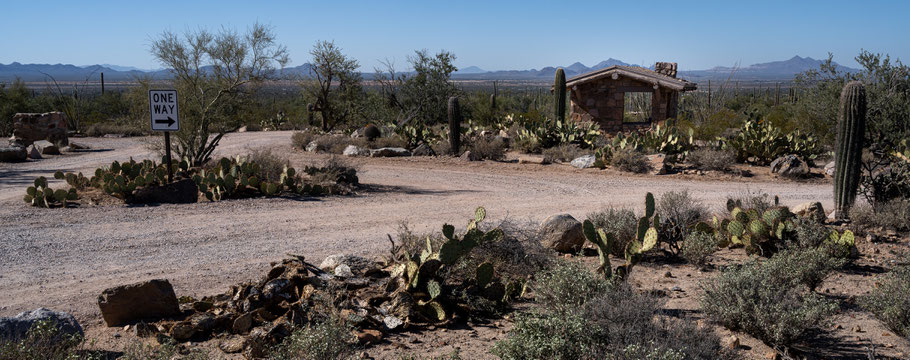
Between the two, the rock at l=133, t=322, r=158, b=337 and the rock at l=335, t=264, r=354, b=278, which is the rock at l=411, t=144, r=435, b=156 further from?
the rock at l=133, t=322, r=158, b=337

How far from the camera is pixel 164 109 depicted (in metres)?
11.8

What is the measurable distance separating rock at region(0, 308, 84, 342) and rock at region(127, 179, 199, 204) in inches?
274

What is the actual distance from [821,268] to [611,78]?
18.3 meters

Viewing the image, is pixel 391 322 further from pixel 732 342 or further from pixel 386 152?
pixel 386 152

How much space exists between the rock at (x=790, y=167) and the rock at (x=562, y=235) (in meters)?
9.16

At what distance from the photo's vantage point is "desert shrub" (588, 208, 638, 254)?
8141 mm

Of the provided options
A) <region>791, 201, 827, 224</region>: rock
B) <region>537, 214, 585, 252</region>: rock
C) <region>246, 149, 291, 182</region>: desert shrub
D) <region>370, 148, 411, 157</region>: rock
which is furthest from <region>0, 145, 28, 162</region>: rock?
<region>791, 201, 827, 224</region>: rock

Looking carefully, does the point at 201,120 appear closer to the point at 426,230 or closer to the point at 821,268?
the point at 426,230

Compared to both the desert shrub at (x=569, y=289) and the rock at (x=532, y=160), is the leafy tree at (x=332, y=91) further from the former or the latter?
A: the desert shrub at (x=569, y=289)

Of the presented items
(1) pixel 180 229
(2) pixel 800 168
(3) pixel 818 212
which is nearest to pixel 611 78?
(2) pixel 800 168

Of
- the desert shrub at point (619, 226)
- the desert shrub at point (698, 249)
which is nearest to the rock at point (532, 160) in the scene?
the desert shrub at point (619, 226)

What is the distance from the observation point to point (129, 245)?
876 centimetres

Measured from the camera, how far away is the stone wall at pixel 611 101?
24.5 meters

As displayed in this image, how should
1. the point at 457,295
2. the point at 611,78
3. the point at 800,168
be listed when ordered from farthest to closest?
the point at 611,78
the point at 800,168
the point at 457,295
